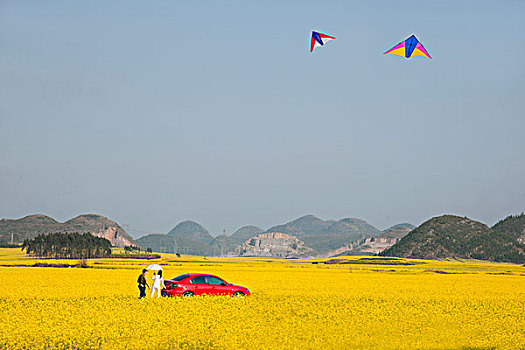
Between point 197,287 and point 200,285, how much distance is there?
25 centimetres

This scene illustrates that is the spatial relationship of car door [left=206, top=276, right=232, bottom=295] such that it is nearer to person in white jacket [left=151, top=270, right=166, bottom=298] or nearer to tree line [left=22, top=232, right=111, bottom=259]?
person in white jacket [left=151, top=270, right=166, bottom=298]

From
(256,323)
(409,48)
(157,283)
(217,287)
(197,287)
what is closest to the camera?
(256,323)

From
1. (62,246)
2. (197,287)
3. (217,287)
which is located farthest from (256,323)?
(62,246)

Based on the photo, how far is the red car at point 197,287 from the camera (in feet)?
114

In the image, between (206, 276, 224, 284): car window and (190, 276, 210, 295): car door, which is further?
(206, 276, 224, 284): car window

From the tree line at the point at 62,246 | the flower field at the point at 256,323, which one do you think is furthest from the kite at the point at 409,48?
the tree line at the point at 62,246

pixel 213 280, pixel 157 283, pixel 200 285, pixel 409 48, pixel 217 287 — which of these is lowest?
pixel 217 287

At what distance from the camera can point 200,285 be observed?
1394 inches

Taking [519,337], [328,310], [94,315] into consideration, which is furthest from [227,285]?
[519,337]

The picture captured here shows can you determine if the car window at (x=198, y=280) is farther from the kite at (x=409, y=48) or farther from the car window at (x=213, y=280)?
the kite at (x=409, y=48)

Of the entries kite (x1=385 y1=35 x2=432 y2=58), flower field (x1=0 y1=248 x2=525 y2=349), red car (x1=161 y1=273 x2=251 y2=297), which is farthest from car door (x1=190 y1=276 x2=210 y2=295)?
kite (x1=385 y1=35 x2=432 y2=58)

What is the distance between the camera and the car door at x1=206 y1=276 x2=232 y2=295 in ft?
117

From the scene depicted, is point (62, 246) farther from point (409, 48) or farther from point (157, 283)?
point (409, 48)

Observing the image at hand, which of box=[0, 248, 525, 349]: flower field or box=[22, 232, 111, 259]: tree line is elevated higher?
box=[22, 232, 111, 259]: tree line
